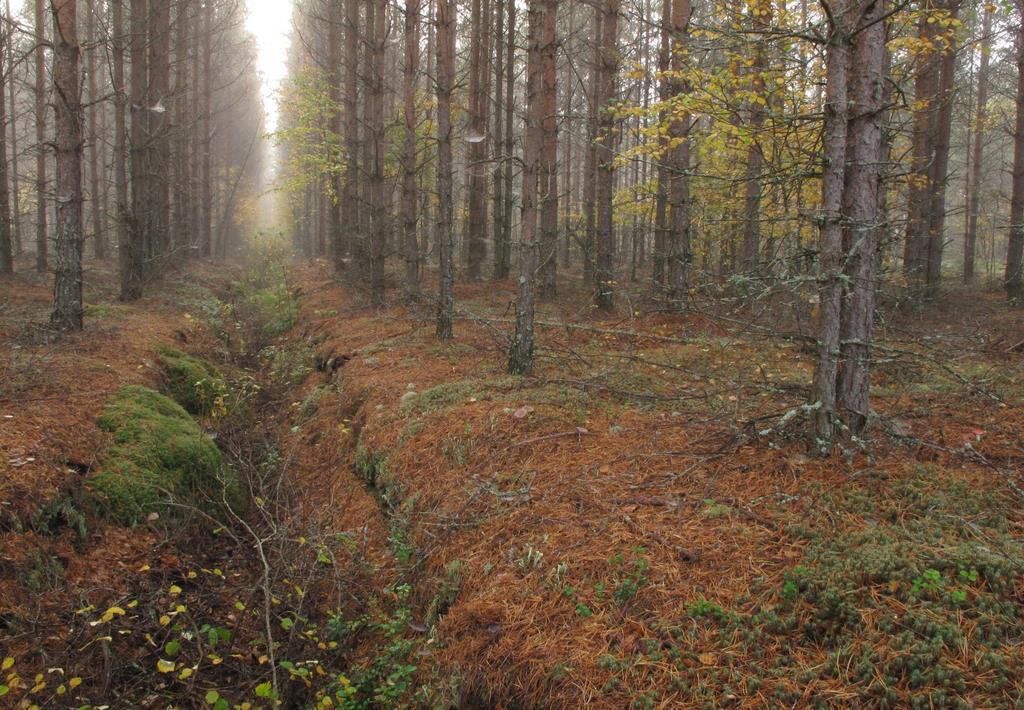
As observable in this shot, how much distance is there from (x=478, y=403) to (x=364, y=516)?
1.60 meters

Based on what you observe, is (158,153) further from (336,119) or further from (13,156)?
(336,119)

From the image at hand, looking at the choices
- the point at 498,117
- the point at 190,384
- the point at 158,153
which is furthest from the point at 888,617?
the point at 158,153

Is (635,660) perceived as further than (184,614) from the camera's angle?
No

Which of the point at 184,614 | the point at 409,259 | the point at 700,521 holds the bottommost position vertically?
the point at 184,614

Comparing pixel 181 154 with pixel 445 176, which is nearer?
pixel 445 176

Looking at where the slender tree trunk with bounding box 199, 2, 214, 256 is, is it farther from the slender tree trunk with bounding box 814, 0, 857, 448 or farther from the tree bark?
the slender tree trunk with bounding box 814, 0, 857, 448

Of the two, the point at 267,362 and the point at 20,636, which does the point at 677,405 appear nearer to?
the point at 20,636

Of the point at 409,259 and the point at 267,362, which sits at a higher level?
the point at 409,259

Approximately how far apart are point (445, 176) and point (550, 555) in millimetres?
7307

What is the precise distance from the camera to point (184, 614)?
4035 millimetres

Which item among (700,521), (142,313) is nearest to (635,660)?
(700,521)

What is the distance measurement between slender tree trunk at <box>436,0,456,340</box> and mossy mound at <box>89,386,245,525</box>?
411cm

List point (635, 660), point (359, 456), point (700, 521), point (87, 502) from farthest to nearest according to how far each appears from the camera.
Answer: point (359, 456), point (87, 502), point (700, 521), point (635, 660)

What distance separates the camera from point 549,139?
12414 mm
